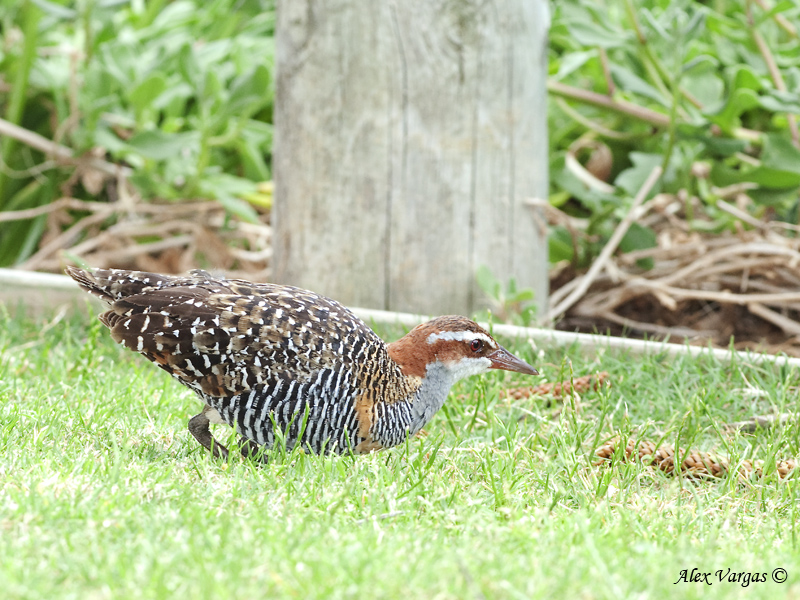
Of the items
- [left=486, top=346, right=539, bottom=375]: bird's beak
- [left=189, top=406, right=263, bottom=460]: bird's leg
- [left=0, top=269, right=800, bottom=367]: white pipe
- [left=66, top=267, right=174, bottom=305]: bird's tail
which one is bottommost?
[left=189, top=406, right=263, bottom=460]: bird's leg

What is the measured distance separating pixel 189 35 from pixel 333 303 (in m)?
4.04

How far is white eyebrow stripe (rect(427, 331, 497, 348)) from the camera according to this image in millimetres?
3875

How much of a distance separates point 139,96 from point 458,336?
323 cm

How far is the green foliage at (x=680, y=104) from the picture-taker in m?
5.32

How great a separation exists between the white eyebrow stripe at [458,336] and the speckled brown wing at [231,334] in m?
0.31

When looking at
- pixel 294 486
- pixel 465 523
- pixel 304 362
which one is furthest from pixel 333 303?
pixel 465 523

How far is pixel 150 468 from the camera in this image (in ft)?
10.7

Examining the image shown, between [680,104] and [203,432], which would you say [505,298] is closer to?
[680,104]

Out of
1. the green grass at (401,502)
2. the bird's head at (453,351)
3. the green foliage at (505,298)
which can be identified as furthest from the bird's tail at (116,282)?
the green foliage at (505,298)

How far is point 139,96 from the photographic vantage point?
20.0 feet

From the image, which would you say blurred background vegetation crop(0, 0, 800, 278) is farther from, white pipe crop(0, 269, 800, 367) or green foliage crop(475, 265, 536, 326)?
white pipe crop(0, 269, 800, 367)
